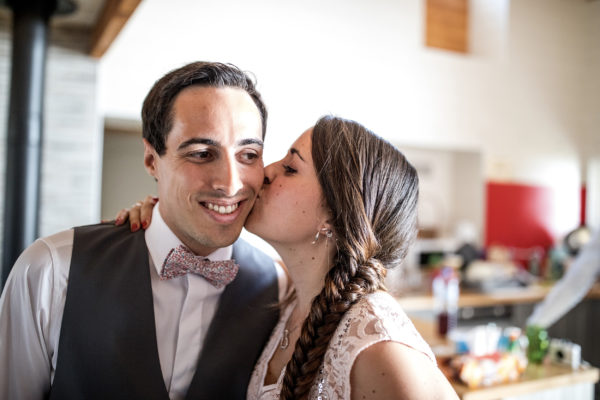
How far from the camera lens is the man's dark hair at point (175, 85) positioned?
1.42 meters

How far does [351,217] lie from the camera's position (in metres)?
1.34

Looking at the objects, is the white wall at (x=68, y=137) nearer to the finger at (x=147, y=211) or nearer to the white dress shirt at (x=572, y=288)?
the finger at (x=147, y=211)

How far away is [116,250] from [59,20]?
229 centimetres

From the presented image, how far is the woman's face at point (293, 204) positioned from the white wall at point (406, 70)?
2527mm

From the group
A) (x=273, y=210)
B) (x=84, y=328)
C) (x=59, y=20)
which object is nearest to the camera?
(x=84, y=328)

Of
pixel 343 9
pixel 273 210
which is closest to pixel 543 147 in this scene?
pixel 343 9

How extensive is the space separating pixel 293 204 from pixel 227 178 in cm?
20

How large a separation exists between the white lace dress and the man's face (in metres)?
0.41

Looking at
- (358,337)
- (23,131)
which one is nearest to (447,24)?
(23,131)

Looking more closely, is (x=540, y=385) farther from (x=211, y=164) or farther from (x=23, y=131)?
(x=23, y=131)

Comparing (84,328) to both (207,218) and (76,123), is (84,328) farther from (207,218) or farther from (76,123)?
(76,123)

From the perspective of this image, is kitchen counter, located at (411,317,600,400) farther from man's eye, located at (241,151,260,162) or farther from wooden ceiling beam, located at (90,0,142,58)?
wooden ceiling beam, located at (90,0,142,58)

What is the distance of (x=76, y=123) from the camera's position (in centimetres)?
346

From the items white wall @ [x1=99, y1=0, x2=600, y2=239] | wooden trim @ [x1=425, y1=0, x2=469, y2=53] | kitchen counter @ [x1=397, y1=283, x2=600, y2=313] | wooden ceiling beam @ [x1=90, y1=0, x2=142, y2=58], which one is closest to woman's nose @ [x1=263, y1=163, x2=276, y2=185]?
wooden ceiling beam @ [x1=90, y1=0, x2=142, y2=58]
